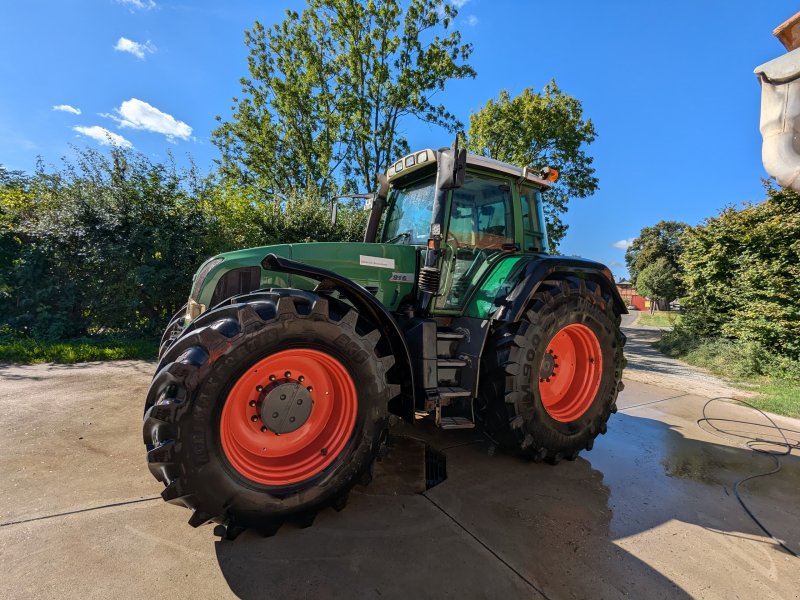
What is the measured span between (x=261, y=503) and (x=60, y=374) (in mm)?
5108

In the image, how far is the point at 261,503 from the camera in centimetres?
190

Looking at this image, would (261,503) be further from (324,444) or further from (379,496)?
(379,496)

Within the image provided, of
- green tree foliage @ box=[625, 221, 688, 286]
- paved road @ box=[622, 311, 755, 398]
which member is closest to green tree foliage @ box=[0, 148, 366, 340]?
paved road @ box=[622, 311, 755, 398]

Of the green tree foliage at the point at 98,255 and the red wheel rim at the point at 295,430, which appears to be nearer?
the red wheel rim at the point at 295,430

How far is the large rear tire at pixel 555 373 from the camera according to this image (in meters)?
2.78

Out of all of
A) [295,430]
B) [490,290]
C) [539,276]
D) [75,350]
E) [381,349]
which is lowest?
[75,350]

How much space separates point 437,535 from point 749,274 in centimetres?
846

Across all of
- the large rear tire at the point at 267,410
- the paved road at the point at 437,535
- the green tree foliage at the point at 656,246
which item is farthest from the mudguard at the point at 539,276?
the green tree foliage at the point at 656,246

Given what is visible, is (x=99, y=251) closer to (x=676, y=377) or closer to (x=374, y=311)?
(x=374, y=311)

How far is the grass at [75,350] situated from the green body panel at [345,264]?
16.6 ft

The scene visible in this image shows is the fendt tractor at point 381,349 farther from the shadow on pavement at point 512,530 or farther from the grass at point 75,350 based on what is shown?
the grass at point 75,350

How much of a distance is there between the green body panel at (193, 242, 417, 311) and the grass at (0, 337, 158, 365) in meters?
5.06

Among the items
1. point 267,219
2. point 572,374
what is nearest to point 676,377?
point 572,374

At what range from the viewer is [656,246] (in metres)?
35.3
